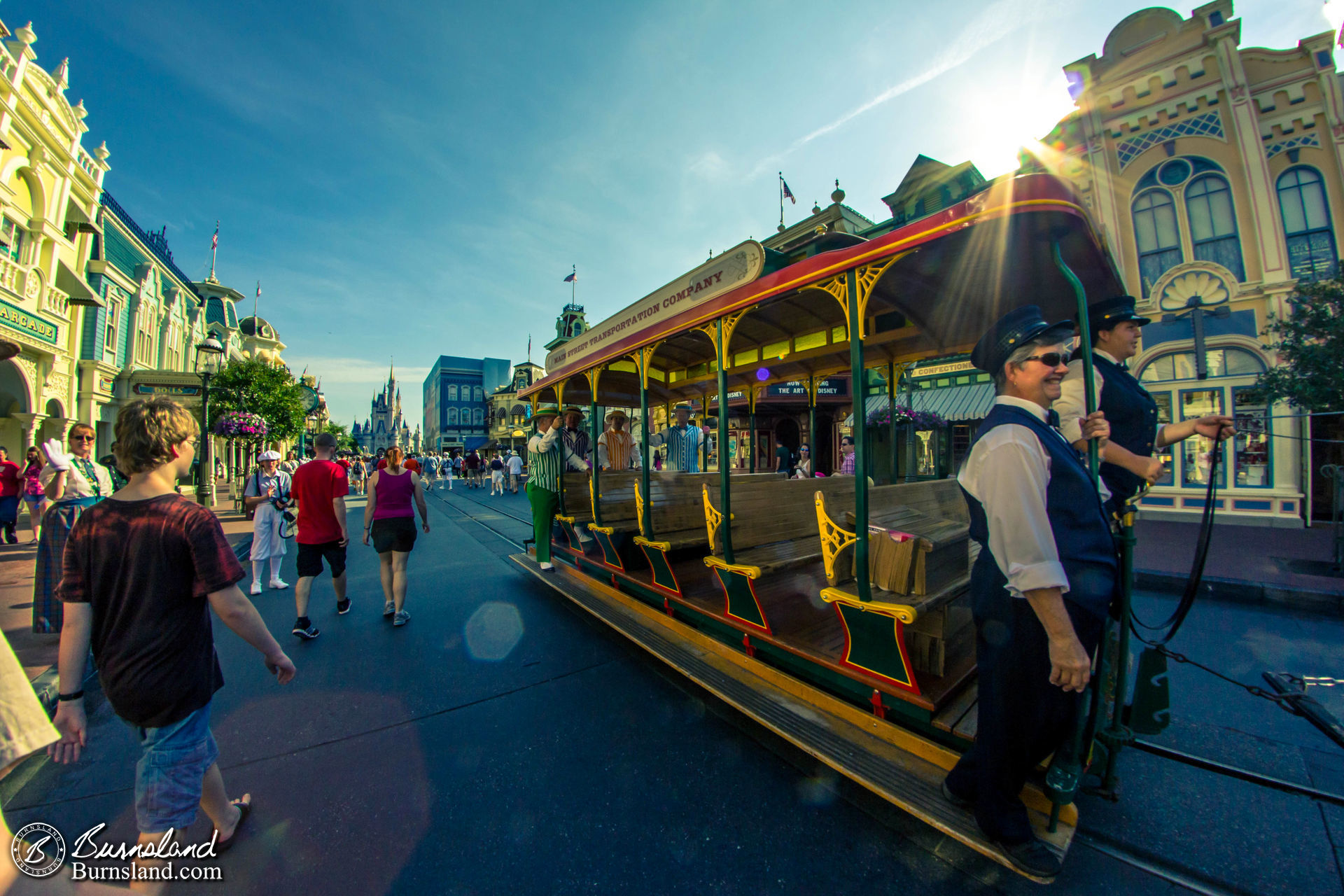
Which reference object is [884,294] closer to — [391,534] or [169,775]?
[169,775]

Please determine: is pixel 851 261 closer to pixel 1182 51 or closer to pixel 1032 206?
pixel 1032 206

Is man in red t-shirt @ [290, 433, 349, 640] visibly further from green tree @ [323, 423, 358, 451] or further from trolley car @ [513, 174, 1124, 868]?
green tree @ [323, 423, 358, 451]

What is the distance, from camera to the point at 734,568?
10.4 ft

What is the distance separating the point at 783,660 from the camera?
2988 millimetres

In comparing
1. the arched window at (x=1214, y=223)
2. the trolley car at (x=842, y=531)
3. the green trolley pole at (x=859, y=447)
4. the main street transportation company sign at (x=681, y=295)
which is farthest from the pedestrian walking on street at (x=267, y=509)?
the arched window at (x=1214, y=223)

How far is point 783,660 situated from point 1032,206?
109 inches

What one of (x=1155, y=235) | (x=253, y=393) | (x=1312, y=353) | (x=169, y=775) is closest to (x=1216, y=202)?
(x=1155, y=235)

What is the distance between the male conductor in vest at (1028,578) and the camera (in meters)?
1.64

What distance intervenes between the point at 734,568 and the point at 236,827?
2795 millimetres

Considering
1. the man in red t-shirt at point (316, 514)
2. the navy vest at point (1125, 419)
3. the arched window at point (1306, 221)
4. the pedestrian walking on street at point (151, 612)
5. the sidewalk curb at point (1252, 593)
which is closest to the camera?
the pedestrian walking on street at point (151, 612)

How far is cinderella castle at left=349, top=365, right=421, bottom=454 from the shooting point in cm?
9981

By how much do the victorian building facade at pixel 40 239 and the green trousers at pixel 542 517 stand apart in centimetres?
1355

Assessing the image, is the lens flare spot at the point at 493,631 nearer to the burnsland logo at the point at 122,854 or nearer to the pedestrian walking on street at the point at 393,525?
the pedestrian walking on street at the point at 393,525

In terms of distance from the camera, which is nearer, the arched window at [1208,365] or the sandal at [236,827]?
the sandal at [236,827]
